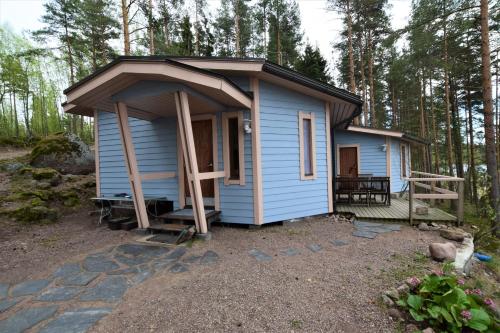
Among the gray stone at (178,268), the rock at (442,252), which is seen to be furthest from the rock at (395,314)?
the gray stone at (178,268)

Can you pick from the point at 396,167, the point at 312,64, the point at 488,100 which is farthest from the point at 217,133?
the point at 312,64

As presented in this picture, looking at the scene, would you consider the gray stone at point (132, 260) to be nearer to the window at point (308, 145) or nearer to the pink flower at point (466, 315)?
the pink flower at point (466, 315)

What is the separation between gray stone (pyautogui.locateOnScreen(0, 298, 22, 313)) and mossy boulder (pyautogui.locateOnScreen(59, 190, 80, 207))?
14.4 ft

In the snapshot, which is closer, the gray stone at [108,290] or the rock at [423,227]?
the gray stone at [108,290]

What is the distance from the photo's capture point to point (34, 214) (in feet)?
16.2

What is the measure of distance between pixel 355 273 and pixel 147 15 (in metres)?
9.85

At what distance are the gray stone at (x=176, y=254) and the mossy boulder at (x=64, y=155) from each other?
669cm

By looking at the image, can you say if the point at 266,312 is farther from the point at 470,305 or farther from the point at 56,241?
the point at 56,241

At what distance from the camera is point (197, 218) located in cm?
377

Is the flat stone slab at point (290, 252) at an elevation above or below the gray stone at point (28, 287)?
below

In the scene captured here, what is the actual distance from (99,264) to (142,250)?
574mm

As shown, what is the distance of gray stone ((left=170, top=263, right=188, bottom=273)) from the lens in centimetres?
279

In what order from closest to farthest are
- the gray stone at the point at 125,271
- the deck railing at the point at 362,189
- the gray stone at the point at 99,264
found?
1. the gray stone at the point at 125,271
2. the gray stone at the point at 99,264
3. the deck railing at the point at 362,189

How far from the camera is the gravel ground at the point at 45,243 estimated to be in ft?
9.72
